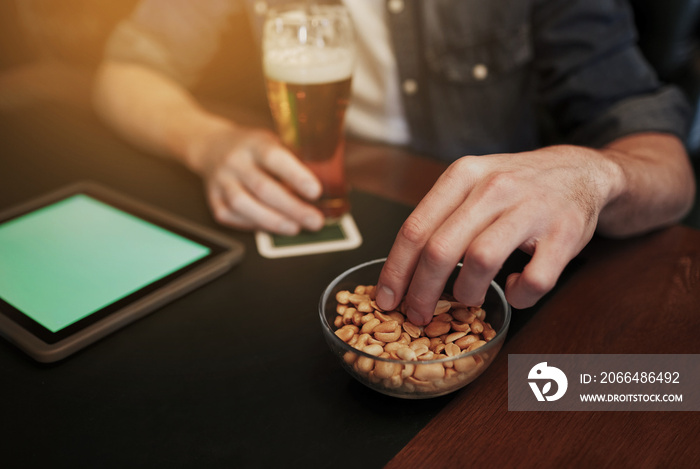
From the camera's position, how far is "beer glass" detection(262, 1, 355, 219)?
746 millimetres

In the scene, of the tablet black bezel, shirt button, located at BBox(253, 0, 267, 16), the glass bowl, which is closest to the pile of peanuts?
the glass bowl

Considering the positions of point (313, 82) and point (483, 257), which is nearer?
point (483, 257)

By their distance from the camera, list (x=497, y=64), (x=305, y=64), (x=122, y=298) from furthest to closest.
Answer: (x=497, y=64) < (x=305, y=64) < (x=122, y=298)

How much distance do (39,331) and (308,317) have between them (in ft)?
0.91

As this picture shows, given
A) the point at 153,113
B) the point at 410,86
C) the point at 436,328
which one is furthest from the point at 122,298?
the point at 410,86

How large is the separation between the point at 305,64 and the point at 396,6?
0.51m

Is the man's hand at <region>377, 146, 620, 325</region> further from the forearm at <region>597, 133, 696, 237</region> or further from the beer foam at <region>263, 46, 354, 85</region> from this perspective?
the beer foam at <region>263, 46, 354, 85</region>

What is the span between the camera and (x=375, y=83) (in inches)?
51.7

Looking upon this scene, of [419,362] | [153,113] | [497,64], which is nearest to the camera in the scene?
[419,362]

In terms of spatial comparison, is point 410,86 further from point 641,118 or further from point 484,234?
point 484,234

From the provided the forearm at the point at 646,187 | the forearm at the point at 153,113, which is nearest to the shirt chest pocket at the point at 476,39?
the forearm at the point at 646,187

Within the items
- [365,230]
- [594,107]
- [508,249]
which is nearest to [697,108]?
[594,107]

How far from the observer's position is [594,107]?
1.03m

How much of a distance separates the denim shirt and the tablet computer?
599 mm
